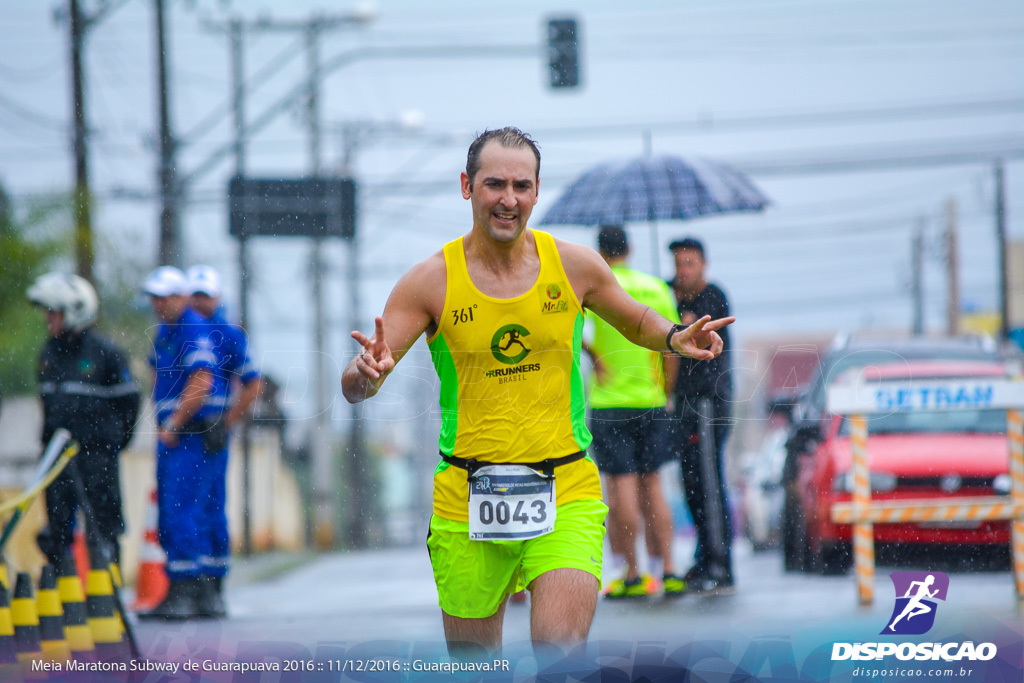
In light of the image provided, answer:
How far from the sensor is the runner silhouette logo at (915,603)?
416 cm

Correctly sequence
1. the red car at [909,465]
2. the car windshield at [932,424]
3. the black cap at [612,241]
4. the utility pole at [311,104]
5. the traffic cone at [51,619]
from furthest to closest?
1. the car windshield at [932,424]
2. the red car at [909,465]
3. the utility pole at [311,104]
4. the black cap at [612,241]
5. the traffic cone at [51,619]

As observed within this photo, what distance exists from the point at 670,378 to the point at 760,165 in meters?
1.03

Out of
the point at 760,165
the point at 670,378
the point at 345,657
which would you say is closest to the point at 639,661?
the point at 345,657

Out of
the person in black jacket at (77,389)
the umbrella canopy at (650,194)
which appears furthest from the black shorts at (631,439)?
the person in black jacket at (77,389)

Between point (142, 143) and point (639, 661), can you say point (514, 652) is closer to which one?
point (639, 661)

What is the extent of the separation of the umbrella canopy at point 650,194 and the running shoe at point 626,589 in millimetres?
1738

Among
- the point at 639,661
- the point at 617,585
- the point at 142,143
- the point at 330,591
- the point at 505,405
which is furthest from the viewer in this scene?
the point at 330,591

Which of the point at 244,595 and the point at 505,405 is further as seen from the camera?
the point at 244,595

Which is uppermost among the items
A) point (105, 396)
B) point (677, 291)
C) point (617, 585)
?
point (677, 291)

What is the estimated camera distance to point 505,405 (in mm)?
3375

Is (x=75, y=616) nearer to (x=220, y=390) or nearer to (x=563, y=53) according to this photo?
(x=220, y=390)

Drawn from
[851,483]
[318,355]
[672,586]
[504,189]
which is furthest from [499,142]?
[318,355]

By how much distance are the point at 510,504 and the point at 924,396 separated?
2.67m

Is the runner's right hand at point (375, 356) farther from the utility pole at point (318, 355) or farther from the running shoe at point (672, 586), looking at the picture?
the running shoe at point (672, 586)
